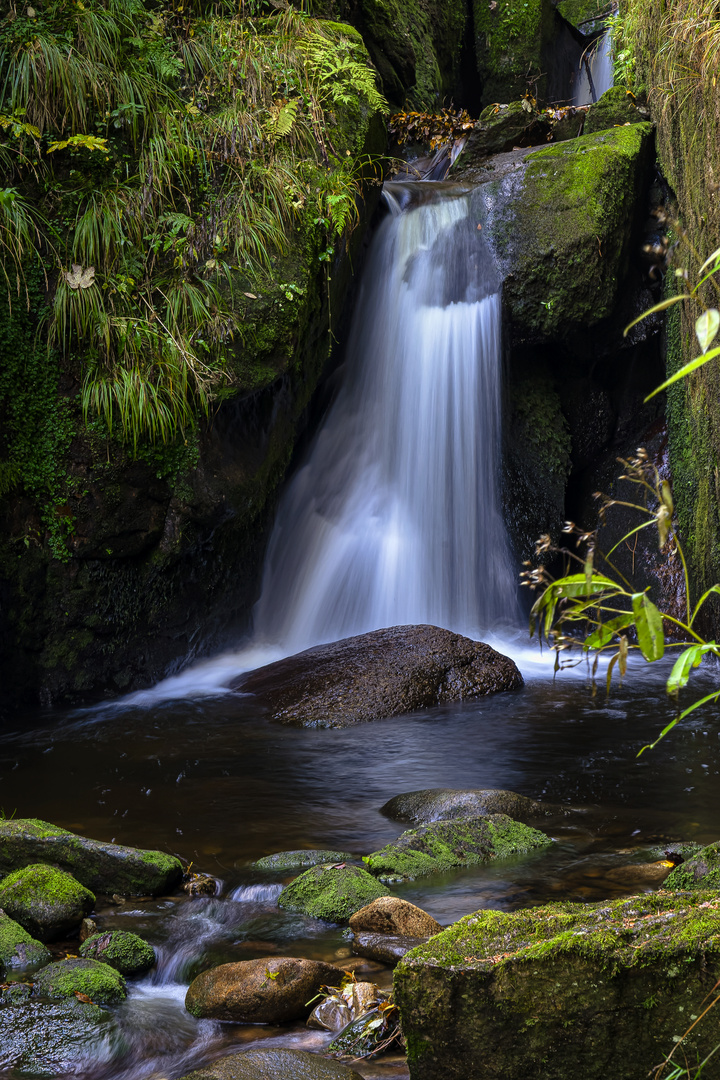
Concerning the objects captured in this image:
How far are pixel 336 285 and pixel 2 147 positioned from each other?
9.83 feet

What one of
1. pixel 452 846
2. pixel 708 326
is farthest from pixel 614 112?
pixel 708 326

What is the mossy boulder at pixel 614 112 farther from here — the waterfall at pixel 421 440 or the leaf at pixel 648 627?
the leaf at pixel 648 627

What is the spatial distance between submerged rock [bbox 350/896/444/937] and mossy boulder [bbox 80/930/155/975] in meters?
0.74

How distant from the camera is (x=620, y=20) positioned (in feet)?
30.0

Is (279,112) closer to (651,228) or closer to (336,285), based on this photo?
(336,285)

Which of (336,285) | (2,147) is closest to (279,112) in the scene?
(336,285)

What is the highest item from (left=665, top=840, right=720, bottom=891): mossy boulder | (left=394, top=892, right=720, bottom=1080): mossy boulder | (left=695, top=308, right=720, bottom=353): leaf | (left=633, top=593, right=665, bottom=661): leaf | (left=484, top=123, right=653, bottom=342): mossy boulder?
(left=484, top=123, right=653, bottom=342): mossy boulder

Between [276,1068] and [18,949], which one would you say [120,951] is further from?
[276,1068]

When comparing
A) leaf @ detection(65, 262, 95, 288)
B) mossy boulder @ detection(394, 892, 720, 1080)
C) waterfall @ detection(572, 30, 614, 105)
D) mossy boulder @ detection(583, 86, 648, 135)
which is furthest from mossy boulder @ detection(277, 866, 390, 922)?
waterfall @ detection(572, 30, 614, 105)

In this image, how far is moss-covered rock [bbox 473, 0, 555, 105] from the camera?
13.7 metres

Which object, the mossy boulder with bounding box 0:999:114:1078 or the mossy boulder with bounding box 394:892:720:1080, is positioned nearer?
the mossy boulder with bounding box 394:892:720:1080

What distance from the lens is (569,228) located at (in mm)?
8555

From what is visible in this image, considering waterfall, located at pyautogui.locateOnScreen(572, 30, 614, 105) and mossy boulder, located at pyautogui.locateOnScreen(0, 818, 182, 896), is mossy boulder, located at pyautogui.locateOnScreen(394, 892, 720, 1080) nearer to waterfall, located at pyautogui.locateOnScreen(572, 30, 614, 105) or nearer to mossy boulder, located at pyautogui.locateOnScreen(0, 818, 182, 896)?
mossy boulder, located at pyautogui.locateOnScreen(0, 818, 182, 896)

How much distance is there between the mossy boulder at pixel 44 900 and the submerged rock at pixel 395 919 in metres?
1.04
